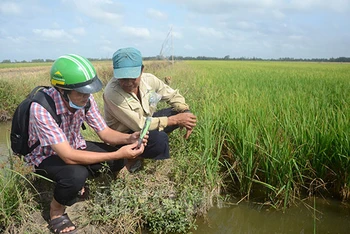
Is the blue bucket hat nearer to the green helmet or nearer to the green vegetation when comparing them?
the green helmet

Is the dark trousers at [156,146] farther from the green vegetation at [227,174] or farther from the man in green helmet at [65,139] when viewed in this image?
the man in green helmet at [65,139]

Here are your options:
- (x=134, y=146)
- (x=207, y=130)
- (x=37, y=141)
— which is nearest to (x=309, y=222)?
(x=207, y=130)

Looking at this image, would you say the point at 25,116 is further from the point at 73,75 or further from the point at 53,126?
the point at 73,75

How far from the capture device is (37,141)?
1.91 m

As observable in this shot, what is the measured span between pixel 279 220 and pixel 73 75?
2.01m

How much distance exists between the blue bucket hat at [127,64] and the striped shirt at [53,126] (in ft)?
1.05

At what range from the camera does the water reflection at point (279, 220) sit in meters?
2.31

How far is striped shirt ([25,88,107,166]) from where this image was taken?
1770 millimetres

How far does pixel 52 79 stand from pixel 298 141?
2175 mm

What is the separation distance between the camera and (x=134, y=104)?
2.43 meters

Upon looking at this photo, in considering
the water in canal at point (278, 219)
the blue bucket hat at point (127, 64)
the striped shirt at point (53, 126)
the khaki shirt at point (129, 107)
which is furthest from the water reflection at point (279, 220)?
the blue bucket hat at point (127, 64)

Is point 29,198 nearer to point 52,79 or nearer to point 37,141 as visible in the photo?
Answer: point 37,141

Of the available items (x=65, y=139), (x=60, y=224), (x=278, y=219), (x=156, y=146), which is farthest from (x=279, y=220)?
(x=65, y=139)

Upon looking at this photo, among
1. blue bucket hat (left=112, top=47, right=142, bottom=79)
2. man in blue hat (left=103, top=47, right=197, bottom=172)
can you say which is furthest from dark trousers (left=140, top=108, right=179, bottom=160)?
blue bucket hat (left=112, top=47, right=142, bottom=79)
